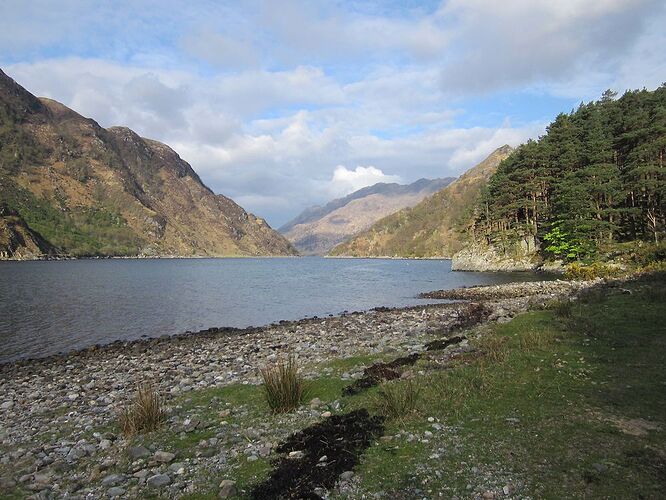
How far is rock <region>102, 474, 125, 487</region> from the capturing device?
8.62 metres

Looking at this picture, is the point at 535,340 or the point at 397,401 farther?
the point at 535,340

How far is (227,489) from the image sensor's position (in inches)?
302

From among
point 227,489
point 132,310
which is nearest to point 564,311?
point 227,489

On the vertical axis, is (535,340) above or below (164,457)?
above

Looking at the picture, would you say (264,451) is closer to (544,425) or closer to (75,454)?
(75,454)

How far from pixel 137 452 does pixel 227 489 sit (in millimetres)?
3565

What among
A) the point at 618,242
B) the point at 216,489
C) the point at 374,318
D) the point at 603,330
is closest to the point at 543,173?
the point at 618,242

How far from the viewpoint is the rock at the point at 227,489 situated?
756 centimetres

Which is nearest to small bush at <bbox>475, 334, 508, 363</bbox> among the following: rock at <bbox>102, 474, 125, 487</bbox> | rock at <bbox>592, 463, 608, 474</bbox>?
rock at <bbox>592, 463, 608, 474</bbox>

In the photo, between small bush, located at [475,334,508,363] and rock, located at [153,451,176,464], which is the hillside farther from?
rock, located at [153,451,176,464]

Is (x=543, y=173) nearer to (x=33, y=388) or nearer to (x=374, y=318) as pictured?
(x=374, y=318)

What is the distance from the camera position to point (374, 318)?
1340 inches

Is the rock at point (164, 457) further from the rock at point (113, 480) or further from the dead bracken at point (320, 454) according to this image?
the dead bracken at point (320, 454)

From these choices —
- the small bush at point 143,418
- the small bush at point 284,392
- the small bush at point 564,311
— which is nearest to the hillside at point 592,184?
the small bush at point 564,311
